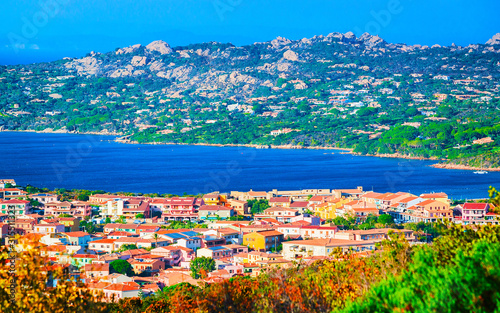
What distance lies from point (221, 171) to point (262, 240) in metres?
17.7

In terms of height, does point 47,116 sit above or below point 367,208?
above

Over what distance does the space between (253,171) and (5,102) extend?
5027cm

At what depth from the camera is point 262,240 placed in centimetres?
1270

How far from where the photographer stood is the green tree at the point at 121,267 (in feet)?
33.6

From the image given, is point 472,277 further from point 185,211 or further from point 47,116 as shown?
point 47,116

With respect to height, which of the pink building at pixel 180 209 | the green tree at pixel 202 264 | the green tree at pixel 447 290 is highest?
the pink building at pixel 180 209

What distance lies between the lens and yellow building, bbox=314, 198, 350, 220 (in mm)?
16828

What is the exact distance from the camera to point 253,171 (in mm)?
30656

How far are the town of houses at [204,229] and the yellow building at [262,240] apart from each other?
0.07ft

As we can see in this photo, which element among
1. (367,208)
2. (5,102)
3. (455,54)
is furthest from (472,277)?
(455,54)

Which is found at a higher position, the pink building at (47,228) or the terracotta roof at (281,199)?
the terracotta roof at (281,199)

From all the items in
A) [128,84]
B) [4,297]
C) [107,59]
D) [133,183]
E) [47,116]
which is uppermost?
[107,59]

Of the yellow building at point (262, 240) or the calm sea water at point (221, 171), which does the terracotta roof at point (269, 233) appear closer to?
the yellow building at point (262, 240)

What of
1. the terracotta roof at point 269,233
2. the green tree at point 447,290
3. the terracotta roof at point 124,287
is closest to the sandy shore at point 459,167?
the terracotta roof at point 269,233
